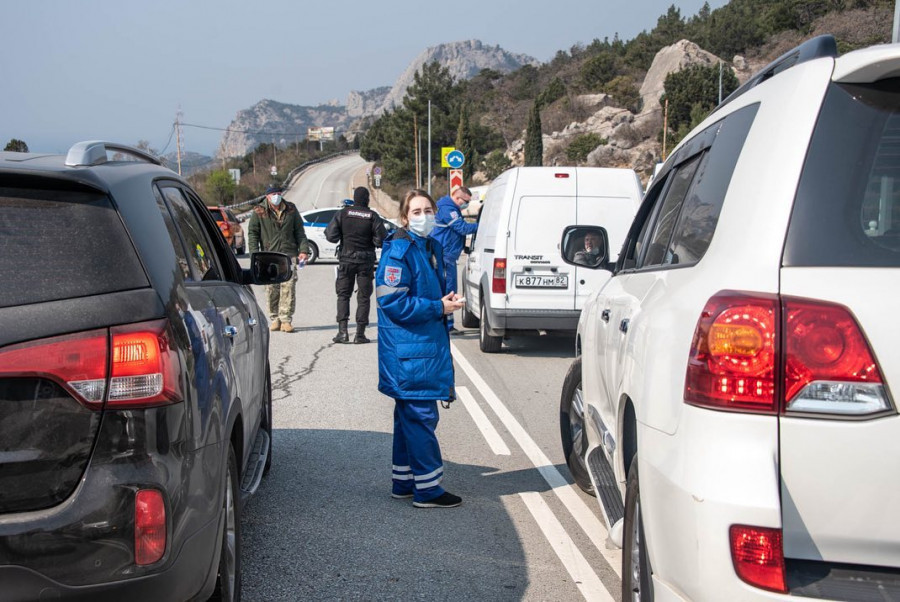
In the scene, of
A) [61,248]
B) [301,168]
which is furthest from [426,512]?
[301,168]

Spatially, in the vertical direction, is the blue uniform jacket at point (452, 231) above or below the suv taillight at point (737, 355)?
above

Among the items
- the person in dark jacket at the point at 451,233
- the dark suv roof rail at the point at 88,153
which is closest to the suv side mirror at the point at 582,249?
the dark suv roof rail at the point at 88,153

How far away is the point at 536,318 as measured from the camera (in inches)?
407

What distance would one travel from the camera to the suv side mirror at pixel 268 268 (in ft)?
17.4

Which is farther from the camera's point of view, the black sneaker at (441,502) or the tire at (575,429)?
the tire at (575,429)

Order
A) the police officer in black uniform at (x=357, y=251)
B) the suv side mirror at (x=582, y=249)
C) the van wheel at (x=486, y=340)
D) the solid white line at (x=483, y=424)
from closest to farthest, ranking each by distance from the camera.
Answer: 1. the suv side mirror at (x=582, y=249)
2. the solid white line at (x=483, y=424)
3. the van wheel at (x=486, y=340)
4. the police officer in black uniform at (x=357, y=251)

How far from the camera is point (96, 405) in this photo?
2.43m

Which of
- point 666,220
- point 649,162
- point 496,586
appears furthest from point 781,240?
point 649,162

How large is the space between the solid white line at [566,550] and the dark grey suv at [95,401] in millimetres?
1904

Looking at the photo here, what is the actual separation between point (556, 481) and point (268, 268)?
2346 mm

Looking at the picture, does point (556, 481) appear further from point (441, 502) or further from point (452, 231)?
point (452, 231)

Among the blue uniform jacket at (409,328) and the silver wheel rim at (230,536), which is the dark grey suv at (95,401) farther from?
the blue uniform jacket at (409,328)

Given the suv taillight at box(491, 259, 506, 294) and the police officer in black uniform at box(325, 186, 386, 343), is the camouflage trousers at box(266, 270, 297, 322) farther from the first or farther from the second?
the suv taillight at box(491, 259, 506, 294)

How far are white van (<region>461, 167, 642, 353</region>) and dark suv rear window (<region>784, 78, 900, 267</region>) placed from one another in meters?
7.68
